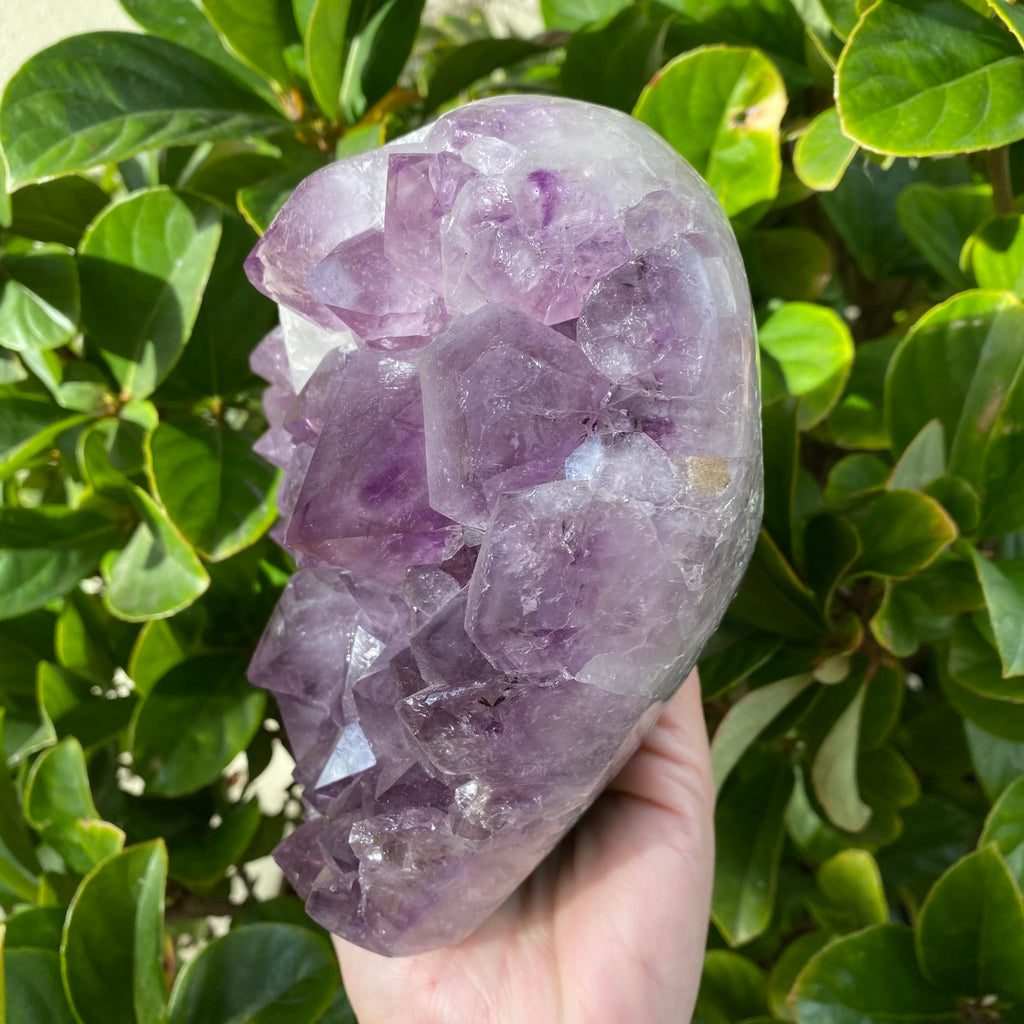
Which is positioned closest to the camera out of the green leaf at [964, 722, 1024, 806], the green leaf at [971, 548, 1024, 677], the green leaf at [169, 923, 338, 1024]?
the green leaf at [971, 548, 1024, 677]

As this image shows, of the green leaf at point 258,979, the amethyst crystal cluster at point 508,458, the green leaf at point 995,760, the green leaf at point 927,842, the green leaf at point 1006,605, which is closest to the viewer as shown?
the amethyst crystal cluster at point 508,458

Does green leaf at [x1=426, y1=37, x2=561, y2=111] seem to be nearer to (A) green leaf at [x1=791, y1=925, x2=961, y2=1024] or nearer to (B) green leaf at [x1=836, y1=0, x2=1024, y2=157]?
(B) green leaf at [x1=836, y1=0, x2=1024, y2=157]

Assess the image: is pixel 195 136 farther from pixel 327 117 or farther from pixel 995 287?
pixel 995 287

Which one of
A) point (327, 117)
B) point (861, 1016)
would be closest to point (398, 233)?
point (327, 117)

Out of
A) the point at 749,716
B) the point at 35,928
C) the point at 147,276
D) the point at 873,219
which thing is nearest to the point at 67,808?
the point at 35,928

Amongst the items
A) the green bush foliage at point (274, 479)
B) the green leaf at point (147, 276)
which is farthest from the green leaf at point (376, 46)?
the green leaf at point (147, 276)

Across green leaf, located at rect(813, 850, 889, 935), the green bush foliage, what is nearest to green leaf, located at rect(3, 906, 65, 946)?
the green bush foliage

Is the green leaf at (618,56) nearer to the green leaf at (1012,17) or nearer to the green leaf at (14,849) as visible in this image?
the green leaf at (1012,17)
